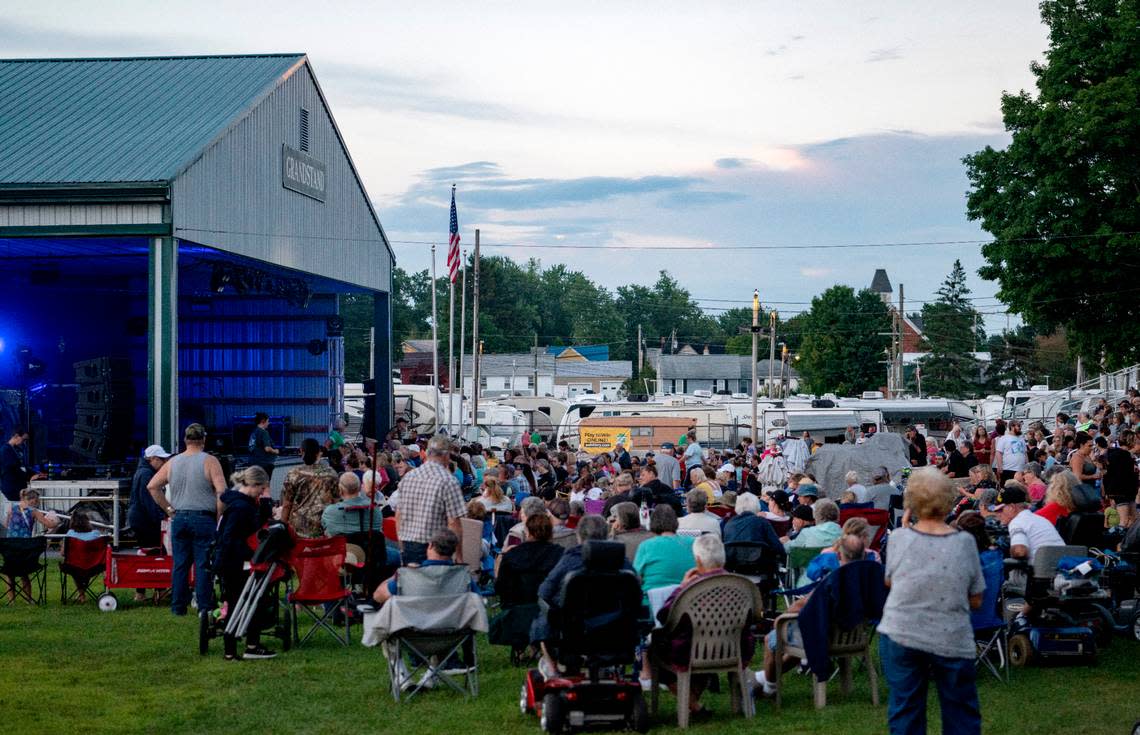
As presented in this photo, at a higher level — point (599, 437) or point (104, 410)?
point (104, 410)

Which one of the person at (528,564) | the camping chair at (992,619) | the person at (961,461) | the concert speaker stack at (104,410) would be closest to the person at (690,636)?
the person at (528,564)

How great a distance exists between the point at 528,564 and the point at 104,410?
13.7 meters

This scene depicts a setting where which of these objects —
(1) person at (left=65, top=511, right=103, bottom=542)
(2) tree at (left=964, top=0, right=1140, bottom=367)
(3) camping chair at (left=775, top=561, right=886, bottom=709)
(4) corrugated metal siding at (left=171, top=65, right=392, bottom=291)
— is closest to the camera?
(3) camping chair at (left=775, top=561, right=886, bottom=709)

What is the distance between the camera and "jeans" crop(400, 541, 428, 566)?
9625mm

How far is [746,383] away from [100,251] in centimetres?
8978

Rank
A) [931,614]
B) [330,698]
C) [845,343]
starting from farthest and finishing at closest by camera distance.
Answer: [845,343] < [330,698] < [931,614]

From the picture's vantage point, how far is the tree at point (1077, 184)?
29.3 meters

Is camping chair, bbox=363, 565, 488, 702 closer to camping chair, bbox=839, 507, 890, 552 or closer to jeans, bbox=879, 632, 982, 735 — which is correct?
jeans, bbox=879, 632, 982, 735

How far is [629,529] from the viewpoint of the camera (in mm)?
9047

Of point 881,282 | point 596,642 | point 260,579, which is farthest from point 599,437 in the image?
point 881,282

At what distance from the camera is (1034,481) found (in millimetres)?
12281

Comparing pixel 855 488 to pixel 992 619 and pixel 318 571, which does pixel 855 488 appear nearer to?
pixel 992 619

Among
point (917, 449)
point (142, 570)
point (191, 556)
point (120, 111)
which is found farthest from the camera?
point (917, 449)

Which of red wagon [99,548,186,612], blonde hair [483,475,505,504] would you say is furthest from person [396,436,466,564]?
red wagon [99,548,186,612]
